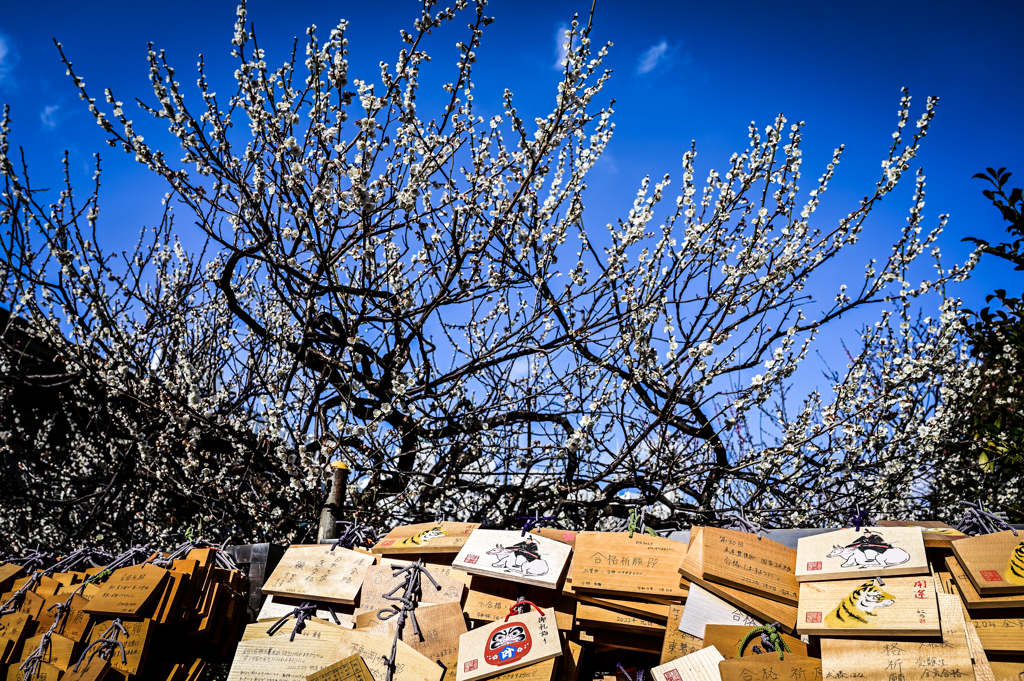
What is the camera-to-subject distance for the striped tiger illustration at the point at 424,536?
179 cm

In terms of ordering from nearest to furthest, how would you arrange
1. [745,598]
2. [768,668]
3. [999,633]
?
[999,633], [768,668], [745,598]

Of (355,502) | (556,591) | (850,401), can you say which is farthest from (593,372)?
(556,591)

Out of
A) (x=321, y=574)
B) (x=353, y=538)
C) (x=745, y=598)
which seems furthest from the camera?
(x=353, y=538)

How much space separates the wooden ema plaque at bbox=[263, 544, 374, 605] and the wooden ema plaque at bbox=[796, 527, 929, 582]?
4.01ft

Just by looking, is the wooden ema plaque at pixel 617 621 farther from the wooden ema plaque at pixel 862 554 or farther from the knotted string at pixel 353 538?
the knotted string at pixel 353 538

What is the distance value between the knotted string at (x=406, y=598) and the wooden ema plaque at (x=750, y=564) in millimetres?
770

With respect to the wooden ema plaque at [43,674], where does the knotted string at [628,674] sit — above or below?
above

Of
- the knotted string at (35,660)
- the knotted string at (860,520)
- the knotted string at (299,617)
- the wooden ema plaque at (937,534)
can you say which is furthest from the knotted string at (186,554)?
the wooden ema plaque at (937,534)

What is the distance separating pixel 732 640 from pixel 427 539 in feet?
2.98

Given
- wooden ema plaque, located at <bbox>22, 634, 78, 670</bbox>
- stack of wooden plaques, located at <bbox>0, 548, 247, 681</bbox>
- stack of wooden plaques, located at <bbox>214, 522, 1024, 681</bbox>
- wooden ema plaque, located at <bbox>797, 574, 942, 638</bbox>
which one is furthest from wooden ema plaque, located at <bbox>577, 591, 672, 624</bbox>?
wooden ema plaque, located at <bbox>22, 634, 78, 670</bbox>

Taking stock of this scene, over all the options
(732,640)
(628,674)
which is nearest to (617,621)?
(628,674)

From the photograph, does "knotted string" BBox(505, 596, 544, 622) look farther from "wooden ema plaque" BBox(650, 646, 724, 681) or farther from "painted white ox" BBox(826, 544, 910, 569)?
"painted white ox" BBox(826, 544, 910, 569)

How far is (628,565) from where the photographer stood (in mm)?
1518

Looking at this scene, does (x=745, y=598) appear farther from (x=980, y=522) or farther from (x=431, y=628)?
(x=431, y=628)
